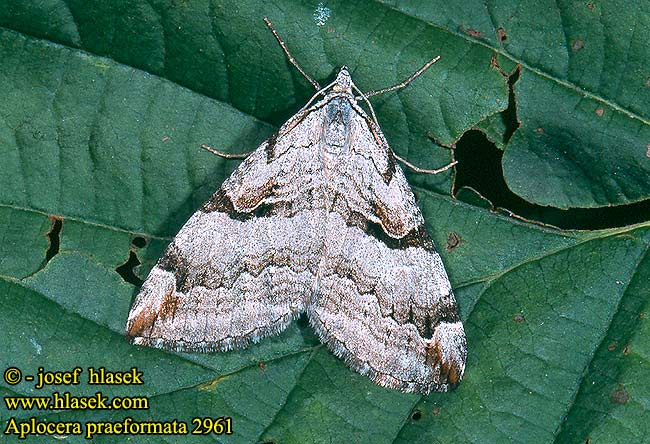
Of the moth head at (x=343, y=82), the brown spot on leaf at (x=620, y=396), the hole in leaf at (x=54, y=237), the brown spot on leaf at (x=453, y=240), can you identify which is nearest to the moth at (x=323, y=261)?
the moth head at (x=343, y=82)

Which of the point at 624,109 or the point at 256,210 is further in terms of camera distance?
the point at 256,210

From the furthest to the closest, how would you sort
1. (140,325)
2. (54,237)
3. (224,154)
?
(224,154), (54,237), (140,325)

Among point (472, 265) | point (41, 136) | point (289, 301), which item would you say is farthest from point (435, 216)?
point (41, 136)

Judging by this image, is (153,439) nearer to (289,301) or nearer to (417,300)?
(289,301)

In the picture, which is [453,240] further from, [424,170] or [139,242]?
[139,242]

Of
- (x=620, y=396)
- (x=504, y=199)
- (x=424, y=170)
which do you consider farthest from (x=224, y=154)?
(x=620, y=396)

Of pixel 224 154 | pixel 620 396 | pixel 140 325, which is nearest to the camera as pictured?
pixel 620 396
